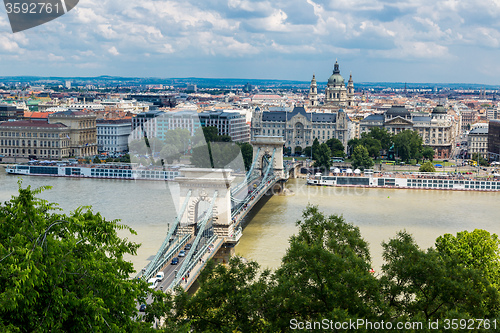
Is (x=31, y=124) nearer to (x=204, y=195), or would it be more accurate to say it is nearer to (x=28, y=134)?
(x=28, y=134)

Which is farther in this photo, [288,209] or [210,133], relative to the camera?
[210,133]

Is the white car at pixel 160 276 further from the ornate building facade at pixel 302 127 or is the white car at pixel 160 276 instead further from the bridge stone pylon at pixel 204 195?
the ornate building facade at pixel 302 127

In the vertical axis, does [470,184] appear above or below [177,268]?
below

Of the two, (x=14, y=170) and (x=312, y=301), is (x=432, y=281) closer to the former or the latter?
(x=312, y=301)

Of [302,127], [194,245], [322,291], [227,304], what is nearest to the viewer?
[322,291]

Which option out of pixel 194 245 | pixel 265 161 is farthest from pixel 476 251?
pixel 265 161

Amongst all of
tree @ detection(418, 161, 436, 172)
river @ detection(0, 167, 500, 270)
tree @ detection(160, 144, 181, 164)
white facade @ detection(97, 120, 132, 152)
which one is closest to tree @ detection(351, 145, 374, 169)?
tree @ detection(418, 161, 436, 172)
